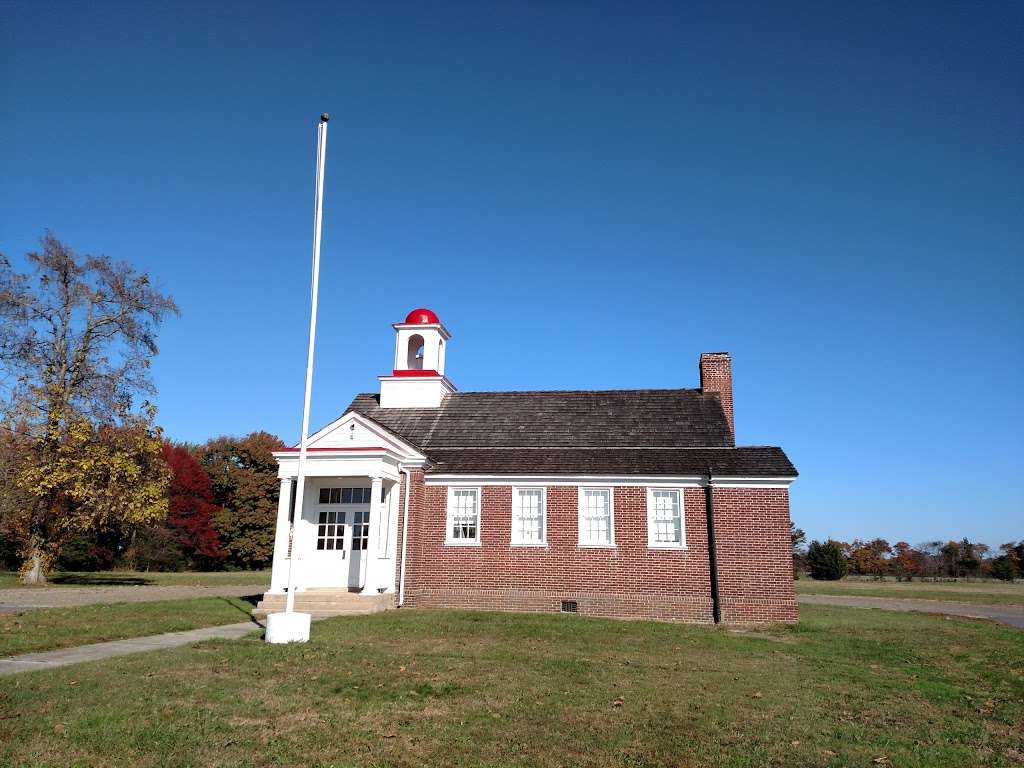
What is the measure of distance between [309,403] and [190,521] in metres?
43.1

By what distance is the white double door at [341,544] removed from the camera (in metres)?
19.8

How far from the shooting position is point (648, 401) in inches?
963

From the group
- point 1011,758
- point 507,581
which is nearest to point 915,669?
point 1011,758

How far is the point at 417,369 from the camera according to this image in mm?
26609

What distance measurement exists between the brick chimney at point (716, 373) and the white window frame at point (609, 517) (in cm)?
670

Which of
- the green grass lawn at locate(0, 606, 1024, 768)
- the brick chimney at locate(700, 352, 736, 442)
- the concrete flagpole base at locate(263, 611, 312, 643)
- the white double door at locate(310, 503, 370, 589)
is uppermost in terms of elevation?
the brick chimney at locate(700, 352, 736, 442)

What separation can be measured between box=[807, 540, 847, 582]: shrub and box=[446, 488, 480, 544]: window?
46.6 metres

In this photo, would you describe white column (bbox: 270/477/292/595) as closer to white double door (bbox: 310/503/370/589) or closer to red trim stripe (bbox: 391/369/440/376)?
white double door (bbox: 310/503/370/589)

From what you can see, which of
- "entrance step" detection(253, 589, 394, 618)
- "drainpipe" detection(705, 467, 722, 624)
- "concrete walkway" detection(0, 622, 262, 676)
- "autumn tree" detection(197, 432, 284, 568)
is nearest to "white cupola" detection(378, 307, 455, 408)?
"entrance step" detection(253, 589, 394, 618)

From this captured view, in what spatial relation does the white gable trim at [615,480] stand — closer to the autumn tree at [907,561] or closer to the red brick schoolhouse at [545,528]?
the red brick schoolhouse at [545,528]

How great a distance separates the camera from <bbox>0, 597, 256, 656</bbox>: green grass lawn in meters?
11.0

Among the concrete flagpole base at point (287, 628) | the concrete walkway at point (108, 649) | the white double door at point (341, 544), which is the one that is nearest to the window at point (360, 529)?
the white double door at point (341, 544)

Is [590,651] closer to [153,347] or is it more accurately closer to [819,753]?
[819,753]

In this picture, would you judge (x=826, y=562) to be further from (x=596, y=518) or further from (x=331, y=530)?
(x=331, y=530)
